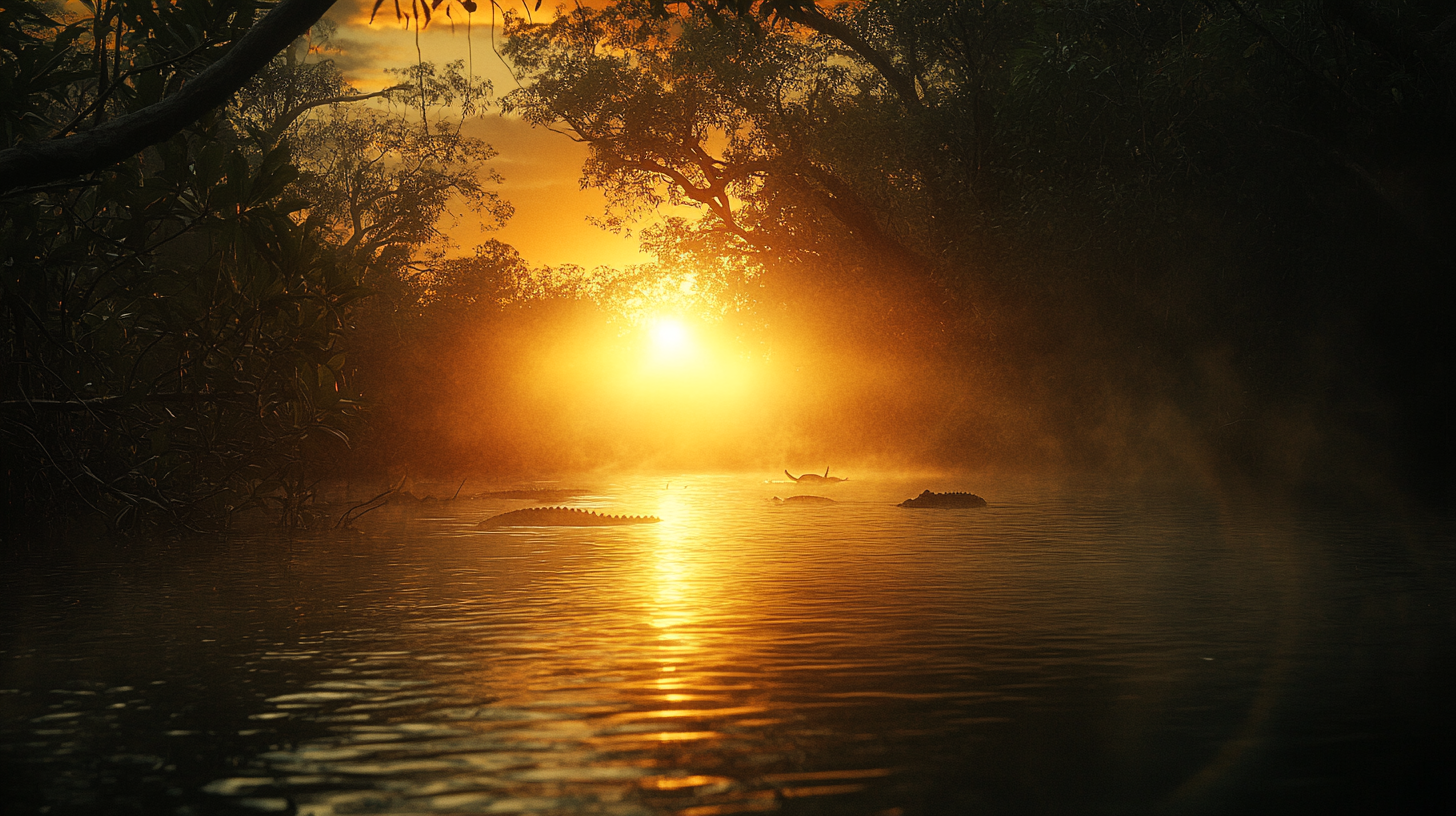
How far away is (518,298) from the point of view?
43.6 meters

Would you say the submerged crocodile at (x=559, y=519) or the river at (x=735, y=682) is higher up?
the submerged crocodile at (x=559, y=519)

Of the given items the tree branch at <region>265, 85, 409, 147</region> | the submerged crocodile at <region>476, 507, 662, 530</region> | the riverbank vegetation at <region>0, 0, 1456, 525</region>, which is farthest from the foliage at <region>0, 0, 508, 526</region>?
the tree branch at <region>265, 85, 409, 147</region>

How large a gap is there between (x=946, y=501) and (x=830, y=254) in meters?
14.2

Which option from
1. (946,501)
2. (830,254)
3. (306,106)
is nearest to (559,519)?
(946,501)

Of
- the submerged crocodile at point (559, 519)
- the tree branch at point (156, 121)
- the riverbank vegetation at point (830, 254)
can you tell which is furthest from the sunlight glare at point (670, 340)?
the tree branch at point (156, 121)

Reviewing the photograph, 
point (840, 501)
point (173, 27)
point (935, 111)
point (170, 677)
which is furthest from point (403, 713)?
point (935, 111)

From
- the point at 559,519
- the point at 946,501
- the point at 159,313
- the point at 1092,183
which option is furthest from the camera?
the point at 1092,183

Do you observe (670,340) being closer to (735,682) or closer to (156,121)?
(156,121)

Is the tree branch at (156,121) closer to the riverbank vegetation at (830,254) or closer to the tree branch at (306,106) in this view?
the riverbank vegetation at (830,254)

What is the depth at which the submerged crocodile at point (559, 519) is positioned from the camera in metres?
17.0

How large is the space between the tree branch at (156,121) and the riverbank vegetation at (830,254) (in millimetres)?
793

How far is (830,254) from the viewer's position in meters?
32.2

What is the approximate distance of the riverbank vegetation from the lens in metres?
12.6

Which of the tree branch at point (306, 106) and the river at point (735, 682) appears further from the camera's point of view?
the tree branch at point (306, 106)
